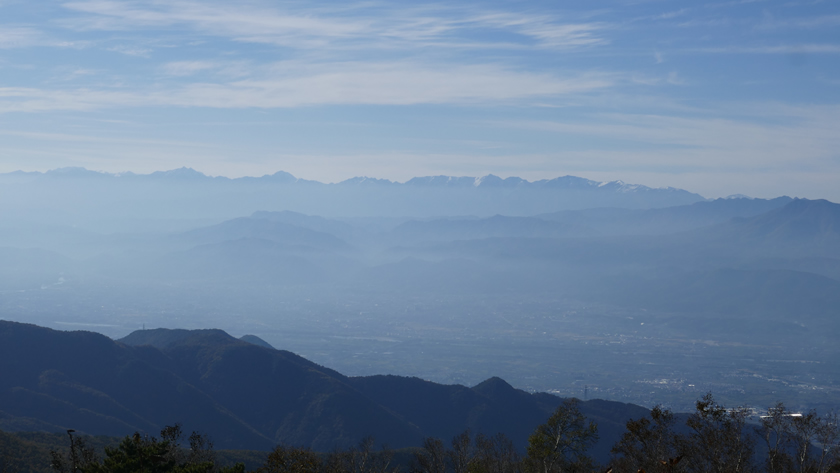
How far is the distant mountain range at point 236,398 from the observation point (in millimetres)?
98812

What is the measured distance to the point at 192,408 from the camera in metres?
105

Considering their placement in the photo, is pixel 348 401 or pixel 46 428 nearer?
pixel 46 428

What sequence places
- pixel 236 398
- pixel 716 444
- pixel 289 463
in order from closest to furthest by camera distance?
pixel 716 444 → pixel 289 463 → pixel 236 398

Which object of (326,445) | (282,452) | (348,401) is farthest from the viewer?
(348,401)

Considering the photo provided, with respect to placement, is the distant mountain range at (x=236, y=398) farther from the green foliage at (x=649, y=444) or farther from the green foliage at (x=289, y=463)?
the green foliage at (x=649, y=444)

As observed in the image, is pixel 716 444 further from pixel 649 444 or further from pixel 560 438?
pixel 560 438

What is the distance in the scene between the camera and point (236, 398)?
11538cm

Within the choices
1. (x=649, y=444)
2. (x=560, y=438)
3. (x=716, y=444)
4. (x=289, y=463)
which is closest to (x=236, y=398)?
(x=560, y=438)

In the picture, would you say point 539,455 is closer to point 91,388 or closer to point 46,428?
point 46,428

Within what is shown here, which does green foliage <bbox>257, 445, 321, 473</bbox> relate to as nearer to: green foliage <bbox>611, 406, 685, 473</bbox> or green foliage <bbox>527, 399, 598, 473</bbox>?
green foliage <bbox>527, 399, 598, 473</bbox>

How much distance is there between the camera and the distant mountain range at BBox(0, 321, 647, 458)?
9881cm

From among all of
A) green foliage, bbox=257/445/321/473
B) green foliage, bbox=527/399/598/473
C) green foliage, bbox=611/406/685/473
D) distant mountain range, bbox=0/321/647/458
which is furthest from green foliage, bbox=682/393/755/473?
distant mountain range, bbox=0/321/647/458

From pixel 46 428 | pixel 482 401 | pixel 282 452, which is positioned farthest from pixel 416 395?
pixel 282 452

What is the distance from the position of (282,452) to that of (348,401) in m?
85.7
